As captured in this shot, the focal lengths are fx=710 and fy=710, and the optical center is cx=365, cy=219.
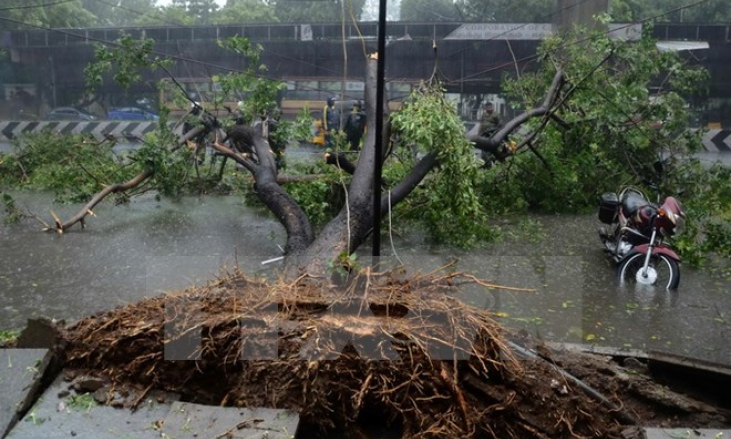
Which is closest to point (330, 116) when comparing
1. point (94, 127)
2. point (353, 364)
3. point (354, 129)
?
point (354, 129)

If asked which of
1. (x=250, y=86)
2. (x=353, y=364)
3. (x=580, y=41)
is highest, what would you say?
(x=580, y=41)

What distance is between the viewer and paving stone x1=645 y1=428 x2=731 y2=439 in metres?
3.08

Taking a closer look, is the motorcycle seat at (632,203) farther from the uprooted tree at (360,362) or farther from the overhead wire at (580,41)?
the uprooted tree at (360,362)

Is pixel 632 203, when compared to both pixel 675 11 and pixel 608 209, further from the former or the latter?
pixel 675 11

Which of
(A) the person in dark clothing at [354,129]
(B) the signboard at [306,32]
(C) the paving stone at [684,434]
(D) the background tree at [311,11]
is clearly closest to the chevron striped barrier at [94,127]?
(D) the background tree at [311,11]

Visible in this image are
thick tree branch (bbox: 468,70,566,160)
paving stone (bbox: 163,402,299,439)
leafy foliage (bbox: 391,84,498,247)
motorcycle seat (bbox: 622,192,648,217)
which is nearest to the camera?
paving stone (bbox: 163,402,299,439)

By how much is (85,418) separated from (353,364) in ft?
3.72

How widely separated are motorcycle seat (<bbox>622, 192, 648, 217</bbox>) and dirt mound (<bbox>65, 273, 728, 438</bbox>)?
4.60 metres

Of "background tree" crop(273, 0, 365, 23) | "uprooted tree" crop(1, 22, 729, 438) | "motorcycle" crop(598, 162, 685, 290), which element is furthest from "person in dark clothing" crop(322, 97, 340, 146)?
"uprooted tree" crop(1, 22, 729, 438)

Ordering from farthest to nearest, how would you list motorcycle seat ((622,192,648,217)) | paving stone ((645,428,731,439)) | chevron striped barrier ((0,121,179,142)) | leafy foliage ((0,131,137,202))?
chevron striped barrier ((0,121,179,142)) < leafy foliage ((0,131,137,202)) < motorcycle seat ((622,192,648,217)) < paving stone ((645,428,731,439))

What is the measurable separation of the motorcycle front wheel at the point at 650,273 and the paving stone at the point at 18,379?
5.56m

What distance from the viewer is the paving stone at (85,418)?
112 inches

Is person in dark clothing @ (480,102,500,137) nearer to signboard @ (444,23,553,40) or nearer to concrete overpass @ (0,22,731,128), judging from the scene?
concrete overpass @ (0,22,731,128)

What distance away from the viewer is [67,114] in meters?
15.0
